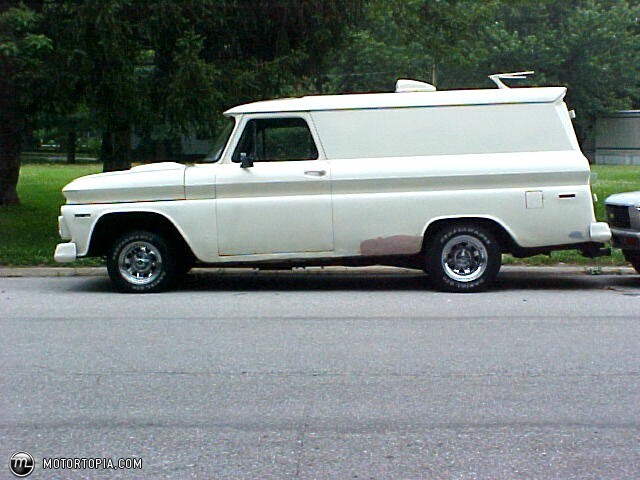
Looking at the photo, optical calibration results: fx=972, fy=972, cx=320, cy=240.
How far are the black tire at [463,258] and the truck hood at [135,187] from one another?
9.54ft

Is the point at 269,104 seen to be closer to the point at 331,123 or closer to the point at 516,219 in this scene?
the point at 331,123

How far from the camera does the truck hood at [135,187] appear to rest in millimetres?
10773

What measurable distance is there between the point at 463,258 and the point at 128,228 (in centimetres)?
383

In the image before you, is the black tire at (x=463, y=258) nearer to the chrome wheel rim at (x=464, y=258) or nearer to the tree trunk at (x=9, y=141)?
the chrome wheel rim at (x=464, y=258)

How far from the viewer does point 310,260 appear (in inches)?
430

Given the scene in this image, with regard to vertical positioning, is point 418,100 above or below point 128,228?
above

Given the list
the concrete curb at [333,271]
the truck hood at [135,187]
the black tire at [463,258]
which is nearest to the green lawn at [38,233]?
the concrete curb at [333,271]

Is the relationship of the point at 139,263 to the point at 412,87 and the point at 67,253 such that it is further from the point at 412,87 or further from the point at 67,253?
the point at 412,87

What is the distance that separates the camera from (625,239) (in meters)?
11.2

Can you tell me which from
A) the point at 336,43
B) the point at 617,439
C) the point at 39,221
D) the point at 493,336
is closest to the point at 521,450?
the point at 617,439

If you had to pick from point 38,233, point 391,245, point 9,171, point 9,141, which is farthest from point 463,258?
point 9,171

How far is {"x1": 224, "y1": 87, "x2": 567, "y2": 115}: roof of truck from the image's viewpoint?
1084cm

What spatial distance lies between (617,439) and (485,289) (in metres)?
5.67
